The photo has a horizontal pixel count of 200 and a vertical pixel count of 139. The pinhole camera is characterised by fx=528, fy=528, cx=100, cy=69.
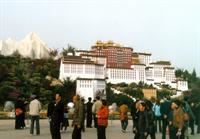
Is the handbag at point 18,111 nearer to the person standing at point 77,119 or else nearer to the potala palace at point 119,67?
the person standing at point 77,119

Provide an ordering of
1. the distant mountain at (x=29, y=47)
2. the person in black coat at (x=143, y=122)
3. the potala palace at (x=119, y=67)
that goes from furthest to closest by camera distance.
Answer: the distant mountain at (x=29, y=47)
the potala palace at (x=119, y=67)
the person in black coat at (x=143, y=122)

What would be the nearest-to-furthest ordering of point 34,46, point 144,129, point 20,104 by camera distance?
1. point 144,129
2. point 20,104
3. point 34,46

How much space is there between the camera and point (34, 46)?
11212 cm

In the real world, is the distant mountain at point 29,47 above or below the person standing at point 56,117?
above

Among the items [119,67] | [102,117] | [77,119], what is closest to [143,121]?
[77,119]

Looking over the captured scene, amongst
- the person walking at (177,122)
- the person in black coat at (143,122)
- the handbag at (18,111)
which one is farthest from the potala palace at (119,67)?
the person in black coat at (143,122)

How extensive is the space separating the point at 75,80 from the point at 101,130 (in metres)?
79.9

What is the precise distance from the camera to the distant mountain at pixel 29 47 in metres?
109

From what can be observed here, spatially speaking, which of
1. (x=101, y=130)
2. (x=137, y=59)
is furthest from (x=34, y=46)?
(x=101, y=130)

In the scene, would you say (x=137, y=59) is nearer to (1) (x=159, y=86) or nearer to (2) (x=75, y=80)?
(1) (x=159, y=86)

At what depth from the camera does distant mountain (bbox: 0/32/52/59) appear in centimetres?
10900

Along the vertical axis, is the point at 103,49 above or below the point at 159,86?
above

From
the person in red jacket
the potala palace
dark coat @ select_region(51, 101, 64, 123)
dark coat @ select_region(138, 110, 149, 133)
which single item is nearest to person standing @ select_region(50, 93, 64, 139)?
dark coat @ select_region(51, 101, 64, 123)

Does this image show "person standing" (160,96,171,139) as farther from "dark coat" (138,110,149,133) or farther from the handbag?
the handbag
